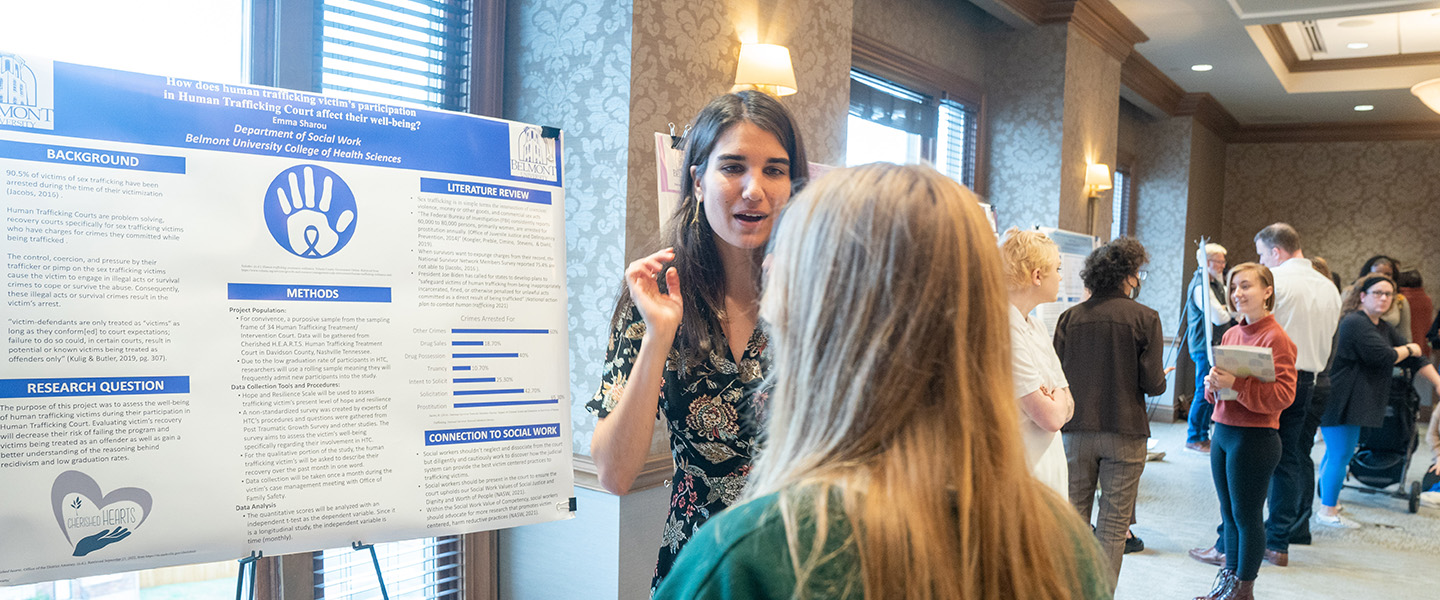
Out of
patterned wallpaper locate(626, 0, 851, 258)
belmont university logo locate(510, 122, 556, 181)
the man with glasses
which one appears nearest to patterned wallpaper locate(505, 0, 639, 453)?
patterned wallpaper locate(626, 0, 851, 258)

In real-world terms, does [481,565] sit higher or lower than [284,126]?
lower

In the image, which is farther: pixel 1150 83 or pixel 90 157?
pixel 1150 83

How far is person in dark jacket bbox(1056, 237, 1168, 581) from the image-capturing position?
306 cm

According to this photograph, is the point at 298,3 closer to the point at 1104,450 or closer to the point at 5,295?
the point at 5,295

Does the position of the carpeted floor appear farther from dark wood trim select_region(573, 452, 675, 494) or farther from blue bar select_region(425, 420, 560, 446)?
blue bar select_region(425, 420, 560, 446)

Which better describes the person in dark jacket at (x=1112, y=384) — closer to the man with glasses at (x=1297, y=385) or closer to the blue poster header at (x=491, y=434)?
the man with glasses at (x=1297, y=385)

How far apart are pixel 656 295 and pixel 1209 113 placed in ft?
31.6

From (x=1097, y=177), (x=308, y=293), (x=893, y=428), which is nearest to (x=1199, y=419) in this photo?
(x=1097, y=177)

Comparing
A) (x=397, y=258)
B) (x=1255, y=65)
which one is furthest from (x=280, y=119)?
(x=1255, y=65)

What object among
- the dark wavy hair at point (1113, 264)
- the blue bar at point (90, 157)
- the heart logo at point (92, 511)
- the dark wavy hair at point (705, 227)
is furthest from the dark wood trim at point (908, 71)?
the heart logo at point (92, 511)

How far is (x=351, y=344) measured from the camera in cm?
163

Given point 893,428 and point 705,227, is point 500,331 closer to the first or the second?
point 705,227

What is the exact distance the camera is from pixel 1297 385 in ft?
13.2

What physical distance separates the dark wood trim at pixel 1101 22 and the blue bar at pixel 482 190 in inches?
193
